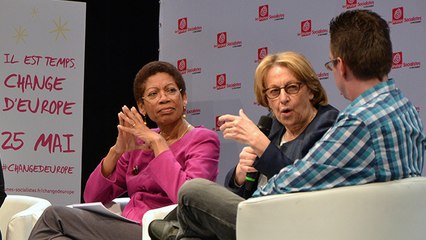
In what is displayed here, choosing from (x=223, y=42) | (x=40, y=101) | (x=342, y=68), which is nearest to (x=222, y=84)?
(x=223, y=42)

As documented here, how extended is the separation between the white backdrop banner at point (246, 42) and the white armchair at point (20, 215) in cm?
195

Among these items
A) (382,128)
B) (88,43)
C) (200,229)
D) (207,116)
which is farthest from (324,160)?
(88,43)

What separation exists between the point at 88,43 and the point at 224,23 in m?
1.34

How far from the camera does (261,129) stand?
10.8ft

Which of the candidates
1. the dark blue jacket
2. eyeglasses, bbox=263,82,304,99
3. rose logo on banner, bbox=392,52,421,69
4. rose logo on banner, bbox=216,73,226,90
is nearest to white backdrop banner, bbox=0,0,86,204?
rose logo on banner, bbox=216,73,226,90

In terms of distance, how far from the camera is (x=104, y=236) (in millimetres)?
3518

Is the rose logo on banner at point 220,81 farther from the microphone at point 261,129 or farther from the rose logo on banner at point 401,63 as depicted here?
the microphone at point 261,129

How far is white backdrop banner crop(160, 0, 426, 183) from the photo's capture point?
16.3ft

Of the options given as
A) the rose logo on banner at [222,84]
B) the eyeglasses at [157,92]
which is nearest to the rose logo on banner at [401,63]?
the rose logo on banner at [222,84]

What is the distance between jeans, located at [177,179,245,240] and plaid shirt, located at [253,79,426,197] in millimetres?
313

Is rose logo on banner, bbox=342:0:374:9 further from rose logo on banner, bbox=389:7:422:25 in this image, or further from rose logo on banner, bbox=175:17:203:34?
rose logo on banner, bbox=175:17:203:34

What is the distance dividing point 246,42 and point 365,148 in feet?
11.3

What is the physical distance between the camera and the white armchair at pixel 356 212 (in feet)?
8.00

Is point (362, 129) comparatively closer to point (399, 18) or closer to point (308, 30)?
point (399, 18)
